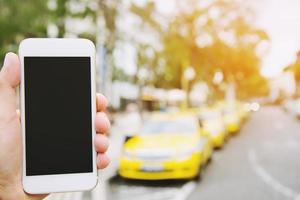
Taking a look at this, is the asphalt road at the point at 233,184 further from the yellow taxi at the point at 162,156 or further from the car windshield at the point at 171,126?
the car windshield at the point at 171,126

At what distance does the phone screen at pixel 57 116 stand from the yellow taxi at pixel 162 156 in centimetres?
931

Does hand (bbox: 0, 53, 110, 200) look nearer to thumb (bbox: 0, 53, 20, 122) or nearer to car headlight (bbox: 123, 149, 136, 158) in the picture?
thumb (bbox: 0, 53, 20, 122)

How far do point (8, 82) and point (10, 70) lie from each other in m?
0.05

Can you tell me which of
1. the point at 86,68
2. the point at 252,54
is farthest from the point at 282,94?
the point at 86,68

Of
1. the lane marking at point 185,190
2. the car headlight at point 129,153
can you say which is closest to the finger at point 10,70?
the lane marking at point 185,190

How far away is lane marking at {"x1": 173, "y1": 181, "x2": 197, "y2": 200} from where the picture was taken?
1103cm

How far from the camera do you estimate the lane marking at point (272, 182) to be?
1140cm

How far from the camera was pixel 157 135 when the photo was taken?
541 inches

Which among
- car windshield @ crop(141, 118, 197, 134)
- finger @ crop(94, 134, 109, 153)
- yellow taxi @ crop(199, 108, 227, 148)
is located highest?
finger @ crop(94, 134, 109, 153)

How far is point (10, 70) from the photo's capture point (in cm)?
259

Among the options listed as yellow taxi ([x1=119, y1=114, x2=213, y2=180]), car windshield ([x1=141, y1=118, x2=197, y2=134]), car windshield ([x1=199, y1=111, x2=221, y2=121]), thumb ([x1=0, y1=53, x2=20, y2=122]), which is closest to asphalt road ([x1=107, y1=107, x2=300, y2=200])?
yellow taxi ([x1=119, y1=114, x2=213, y2=180])

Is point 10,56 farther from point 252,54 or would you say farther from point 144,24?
point 252,54

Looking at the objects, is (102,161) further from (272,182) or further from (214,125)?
(214,125)

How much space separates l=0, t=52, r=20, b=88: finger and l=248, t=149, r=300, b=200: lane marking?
29.8 ft
